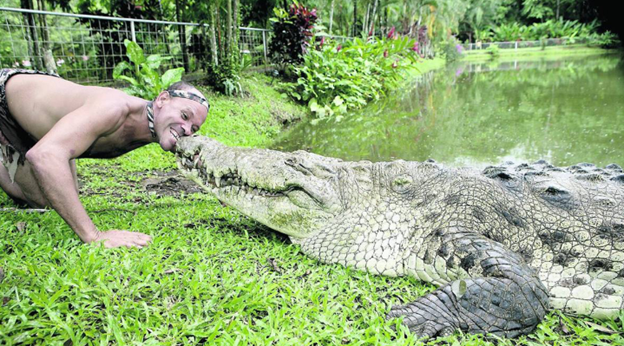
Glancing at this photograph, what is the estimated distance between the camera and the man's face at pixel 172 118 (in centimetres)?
296

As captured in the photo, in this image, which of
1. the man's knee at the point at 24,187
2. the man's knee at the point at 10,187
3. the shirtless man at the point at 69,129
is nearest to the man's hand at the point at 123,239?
the shirtless man at the point at 69,129

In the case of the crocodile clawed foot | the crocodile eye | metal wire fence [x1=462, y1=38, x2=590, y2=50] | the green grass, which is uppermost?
metal wire fence [x1=462, y1=38, x2=590, y2=50]

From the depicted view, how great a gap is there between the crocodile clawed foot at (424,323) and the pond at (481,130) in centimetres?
407

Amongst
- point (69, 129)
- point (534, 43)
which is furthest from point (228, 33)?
point (534, 43)

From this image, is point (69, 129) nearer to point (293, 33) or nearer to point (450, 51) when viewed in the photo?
point (293, 33)

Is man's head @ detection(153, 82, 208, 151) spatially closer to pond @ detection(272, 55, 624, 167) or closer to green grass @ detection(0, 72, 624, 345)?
green grass @ detection(0, 72, 624, 345)

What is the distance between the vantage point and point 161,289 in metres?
1.96

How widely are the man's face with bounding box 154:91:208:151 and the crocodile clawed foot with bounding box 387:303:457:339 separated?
6.39ft

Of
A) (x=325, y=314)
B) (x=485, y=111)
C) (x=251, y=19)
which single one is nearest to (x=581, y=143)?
(x=485, y=111)

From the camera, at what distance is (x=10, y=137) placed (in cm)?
297

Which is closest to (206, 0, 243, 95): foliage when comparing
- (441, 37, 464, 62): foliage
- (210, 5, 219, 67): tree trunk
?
(210, 5, 219, 67): tree trunk

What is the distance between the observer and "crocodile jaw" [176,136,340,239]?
254 cm

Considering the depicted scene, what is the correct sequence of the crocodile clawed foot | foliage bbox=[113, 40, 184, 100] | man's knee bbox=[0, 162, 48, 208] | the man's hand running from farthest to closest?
foliage bbox=[113, 40, 184, 100] → man's knee bbox=[0, 162, 48, 208] → the man's hand → the crocodile clawed foot

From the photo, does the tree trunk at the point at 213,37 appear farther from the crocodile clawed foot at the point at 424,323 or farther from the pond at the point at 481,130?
the crocodile clawed foot at the point at 424,323
